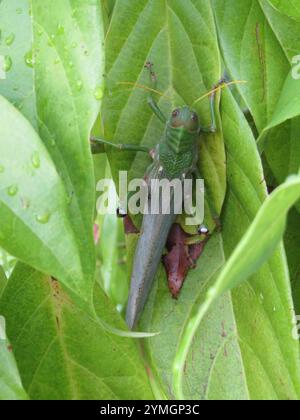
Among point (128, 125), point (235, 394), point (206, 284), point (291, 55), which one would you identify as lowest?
point (235, 394)

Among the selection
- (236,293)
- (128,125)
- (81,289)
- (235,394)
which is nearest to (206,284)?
(236,293)

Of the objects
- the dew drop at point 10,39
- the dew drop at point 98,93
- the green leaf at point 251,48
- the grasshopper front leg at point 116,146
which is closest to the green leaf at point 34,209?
the dew drop at point 98,93

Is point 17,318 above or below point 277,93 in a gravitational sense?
below

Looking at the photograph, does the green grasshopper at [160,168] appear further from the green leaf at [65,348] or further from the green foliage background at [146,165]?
the green leaf at [65,348]

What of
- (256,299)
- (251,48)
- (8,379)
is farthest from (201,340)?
(251,48)

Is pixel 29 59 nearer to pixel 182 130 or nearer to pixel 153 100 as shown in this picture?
pixel 153 100

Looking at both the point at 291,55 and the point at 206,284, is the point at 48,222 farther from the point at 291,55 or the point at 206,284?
the point at 291,55
